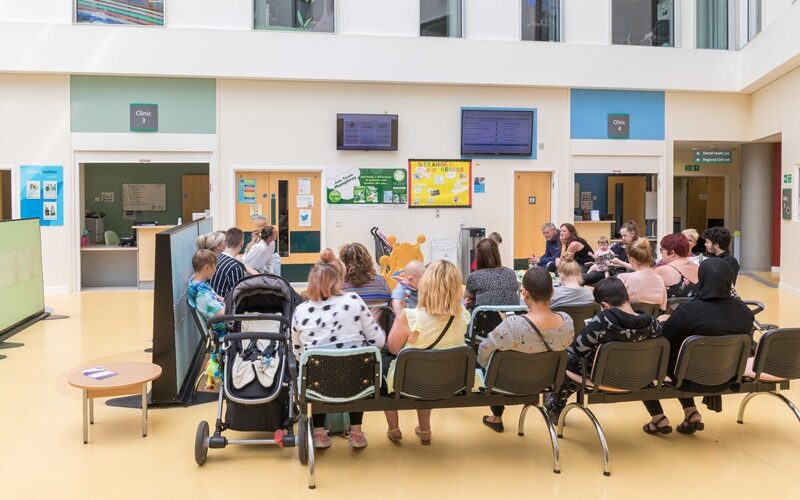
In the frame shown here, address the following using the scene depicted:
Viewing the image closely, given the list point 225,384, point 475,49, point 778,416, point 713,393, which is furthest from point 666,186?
point 225,384

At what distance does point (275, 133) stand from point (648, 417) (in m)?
8.46

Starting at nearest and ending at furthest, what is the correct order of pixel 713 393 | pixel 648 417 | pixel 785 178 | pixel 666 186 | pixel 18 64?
pixel 713 393
pixel 648 417
pixel 18 64
pixel 785 178
pixel 666 186

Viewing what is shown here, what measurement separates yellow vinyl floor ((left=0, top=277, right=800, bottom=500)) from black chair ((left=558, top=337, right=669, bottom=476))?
38cm

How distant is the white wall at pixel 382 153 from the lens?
38.1 ft

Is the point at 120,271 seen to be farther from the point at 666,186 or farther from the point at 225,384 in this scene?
the point at 666,186

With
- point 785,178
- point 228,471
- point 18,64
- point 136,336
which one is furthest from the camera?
point 785,178

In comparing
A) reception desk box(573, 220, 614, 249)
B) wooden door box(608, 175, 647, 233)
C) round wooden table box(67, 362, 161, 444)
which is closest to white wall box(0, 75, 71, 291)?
round wooden table box(67, 362, 161, 444)

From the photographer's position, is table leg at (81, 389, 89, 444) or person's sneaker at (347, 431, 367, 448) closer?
person's sneaker at (347, 431, 367, 448)

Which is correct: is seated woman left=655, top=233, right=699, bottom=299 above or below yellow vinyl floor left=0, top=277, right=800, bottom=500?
above

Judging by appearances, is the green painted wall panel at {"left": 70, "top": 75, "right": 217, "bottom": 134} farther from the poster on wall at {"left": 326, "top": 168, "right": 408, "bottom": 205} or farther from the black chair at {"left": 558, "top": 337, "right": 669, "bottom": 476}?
the black chair at {"left": 558, "top": 337, "right": 669, "bottom": 476}

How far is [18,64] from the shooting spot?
1084 centimetres

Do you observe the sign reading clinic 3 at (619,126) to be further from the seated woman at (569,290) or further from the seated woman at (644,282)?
the seated woman at (569,290)

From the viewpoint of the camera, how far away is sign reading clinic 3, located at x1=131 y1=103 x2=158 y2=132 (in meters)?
11.3

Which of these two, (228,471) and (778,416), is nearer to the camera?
(228,471)
